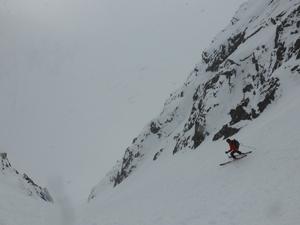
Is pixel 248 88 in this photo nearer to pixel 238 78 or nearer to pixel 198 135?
pixel 238 78

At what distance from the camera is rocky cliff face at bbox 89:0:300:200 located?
4128cm

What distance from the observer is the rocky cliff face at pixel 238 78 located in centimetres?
4128

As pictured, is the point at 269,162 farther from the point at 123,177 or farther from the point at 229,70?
the point at 123,177

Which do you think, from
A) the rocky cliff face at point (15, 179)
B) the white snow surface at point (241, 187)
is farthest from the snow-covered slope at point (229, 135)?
the rocky cliff face at point (15, 179)

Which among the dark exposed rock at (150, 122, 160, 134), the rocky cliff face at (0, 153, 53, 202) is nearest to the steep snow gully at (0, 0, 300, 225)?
the dark exposed rock at (150, 122, 160, 134)

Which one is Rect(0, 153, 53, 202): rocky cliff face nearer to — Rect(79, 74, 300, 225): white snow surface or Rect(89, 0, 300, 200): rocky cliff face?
Rect(89, 0, 300, 200): rocky cliff face

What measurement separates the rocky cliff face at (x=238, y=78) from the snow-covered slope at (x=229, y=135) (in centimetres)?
12

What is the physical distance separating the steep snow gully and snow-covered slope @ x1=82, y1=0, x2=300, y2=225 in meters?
0.09

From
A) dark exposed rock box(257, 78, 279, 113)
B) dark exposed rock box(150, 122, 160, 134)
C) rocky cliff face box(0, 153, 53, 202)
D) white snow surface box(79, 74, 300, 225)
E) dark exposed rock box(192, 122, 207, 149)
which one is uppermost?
rocky cliff face box(0, 153, 53, 202)

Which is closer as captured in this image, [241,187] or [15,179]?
[241,187]

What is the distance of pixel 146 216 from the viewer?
2838 centimetres

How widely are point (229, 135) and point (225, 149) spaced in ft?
14.5

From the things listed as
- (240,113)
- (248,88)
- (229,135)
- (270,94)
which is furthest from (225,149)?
(248,88)

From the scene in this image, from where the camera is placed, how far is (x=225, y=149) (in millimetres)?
37500
